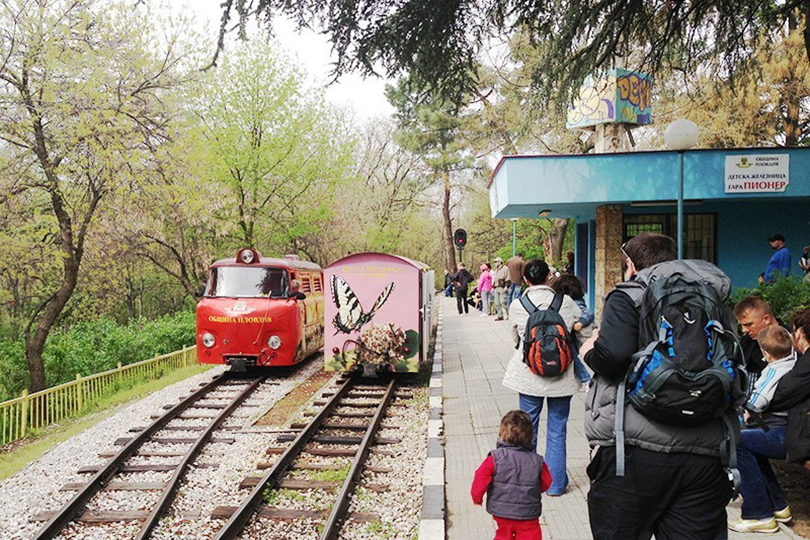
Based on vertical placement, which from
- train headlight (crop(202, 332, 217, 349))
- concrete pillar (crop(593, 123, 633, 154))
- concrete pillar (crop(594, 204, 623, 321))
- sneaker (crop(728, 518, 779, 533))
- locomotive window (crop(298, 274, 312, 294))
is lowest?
sneaker (crop(728, 518, 779, 533))

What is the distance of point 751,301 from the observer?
518cm

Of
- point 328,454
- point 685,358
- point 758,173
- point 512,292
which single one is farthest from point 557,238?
point 685,358

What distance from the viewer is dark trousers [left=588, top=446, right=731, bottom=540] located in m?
2.77

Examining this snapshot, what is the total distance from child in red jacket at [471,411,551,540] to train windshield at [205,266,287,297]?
964cm

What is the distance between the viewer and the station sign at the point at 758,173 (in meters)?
12.5

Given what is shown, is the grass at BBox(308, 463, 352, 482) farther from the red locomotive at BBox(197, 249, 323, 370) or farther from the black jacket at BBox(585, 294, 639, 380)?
the red locomotive at BBox(197, 249, 323, 370)

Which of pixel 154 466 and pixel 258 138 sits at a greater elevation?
pixel 258 138

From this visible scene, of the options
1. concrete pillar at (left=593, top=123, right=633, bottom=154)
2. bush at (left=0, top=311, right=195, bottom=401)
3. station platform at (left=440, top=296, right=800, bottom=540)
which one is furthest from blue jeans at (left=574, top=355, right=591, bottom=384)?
bush at (left=0, top=311, right=195, bottom=401)

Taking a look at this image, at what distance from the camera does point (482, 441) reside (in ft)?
25.2

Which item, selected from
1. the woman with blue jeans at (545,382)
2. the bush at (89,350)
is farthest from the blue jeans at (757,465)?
the bush at (89,350)

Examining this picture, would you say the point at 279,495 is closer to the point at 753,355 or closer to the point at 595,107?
the point at 753,355

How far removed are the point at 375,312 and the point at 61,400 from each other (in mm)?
5511

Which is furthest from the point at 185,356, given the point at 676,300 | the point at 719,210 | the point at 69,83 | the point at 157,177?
the point at 676,300

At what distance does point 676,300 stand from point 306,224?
24.6 metres
